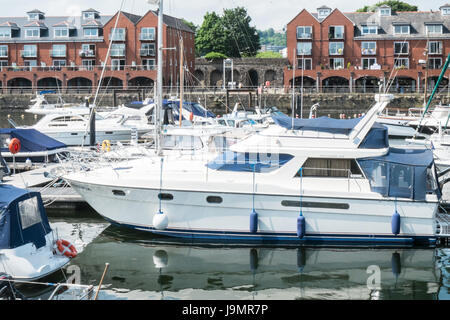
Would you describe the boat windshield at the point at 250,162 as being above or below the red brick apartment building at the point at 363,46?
below

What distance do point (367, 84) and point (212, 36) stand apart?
26248mm

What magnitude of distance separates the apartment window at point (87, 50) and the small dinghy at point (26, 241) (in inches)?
2191

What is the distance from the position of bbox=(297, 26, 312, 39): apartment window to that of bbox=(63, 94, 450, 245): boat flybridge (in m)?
49.7

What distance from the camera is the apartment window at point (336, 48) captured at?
208ft

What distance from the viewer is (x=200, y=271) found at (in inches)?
544

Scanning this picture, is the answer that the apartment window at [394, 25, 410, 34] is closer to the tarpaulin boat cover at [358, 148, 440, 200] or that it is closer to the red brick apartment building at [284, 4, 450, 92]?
the red brick apartment building at [284, 4, 450, 92]

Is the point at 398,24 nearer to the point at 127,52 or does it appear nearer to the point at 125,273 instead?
the point at 127,52

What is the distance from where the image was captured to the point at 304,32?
6394 centimetres

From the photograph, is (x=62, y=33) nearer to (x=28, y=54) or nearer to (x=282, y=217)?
(x=28, y=54)

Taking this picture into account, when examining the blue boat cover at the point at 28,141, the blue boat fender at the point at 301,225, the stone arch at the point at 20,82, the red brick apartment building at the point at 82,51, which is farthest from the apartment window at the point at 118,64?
the blue boat fender at the point at 301,225

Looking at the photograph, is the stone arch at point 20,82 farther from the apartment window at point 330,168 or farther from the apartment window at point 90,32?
the apartment window at point 330,168

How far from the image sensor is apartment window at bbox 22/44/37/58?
6731 cm

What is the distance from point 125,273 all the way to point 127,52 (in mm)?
54076

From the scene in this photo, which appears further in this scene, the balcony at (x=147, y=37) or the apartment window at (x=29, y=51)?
the apartment window at (x=29, y=51)
